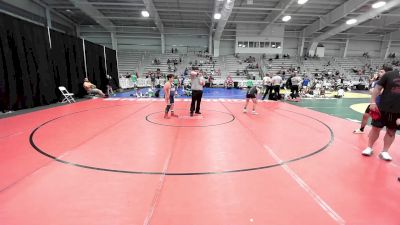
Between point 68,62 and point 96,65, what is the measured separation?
140 inches

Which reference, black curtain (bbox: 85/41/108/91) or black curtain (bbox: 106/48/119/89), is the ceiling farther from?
black curtain (bbox: 85/41/108/91)

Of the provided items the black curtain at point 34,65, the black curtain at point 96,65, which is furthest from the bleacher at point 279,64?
the black curtain at point 34,65

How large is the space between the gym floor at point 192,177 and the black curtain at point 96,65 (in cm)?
976

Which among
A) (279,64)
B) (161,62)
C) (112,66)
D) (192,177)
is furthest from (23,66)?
(279,64)

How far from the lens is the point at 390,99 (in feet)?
12.3

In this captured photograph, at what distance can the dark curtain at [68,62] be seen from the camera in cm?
1141

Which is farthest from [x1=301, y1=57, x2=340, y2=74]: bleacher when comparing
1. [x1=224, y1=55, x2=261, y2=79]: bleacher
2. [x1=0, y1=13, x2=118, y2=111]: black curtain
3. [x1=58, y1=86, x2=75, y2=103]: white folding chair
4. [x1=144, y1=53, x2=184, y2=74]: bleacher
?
[x1=58, y1=86, x2=75, y2=103]: white folding chair

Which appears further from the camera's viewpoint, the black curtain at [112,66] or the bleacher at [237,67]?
the bleacher at [237,67]

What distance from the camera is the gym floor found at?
97.7 inches

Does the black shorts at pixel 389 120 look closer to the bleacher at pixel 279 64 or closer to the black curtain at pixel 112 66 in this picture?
the black curtain at pixel 112 66

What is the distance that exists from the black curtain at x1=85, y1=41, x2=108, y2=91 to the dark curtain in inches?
31.7

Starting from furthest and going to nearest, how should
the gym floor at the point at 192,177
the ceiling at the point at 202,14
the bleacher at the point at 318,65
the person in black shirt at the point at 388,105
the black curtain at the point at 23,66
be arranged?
the bleacher at the point at 318,65 < the ceiling at the point at 202,14 < the black curtain at the point at 23,66 < the person in black shirt at the point at 388,105 < the gym floor at the point at 192,177

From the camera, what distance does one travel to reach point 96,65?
16.0 m

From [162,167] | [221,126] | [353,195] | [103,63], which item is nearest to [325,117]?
[221,126]
